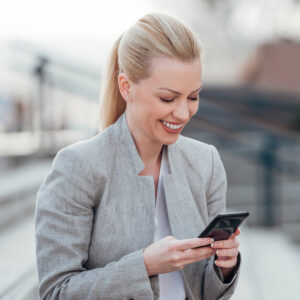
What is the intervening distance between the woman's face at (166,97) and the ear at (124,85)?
15 millimetres

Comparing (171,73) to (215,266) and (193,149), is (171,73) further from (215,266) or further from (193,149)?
(215,266)

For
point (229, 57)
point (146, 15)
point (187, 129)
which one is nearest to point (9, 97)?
point (187, 129)

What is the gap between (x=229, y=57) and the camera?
65.2ft

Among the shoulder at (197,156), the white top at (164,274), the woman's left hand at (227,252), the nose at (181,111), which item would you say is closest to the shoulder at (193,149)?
the shoulder at (197,156)

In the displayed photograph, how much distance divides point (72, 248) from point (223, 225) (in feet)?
1.49

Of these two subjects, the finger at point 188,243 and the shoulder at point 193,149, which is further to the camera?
the shoulder at point 193,149

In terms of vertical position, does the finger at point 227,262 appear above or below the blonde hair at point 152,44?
below

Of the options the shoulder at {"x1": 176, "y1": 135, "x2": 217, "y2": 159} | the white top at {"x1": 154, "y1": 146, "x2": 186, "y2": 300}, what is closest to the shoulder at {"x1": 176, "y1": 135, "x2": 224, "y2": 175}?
the shoulder at {"x1": 176, "y1": 135, "x2": 217, "y2": 159}

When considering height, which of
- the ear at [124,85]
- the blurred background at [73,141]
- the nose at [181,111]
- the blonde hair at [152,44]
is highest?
the blonde hair at [152,44]

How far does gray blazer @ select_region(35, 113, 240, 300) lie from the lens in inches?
56.5

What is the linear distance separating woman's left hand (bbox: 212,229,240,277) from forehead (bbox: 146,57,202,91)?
47 centimetres

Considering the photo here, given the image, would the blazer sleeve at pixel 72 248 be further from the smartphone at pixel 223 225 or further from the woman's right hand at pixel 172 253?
the smartphone at pixel 223 225

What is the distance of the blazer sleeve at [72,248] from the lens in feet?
4.67

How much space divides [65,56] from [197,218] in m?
3.25
